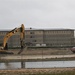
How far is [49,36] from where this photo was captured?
158 meters

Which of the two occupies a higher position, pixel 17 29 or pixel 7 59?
pixel 17 29

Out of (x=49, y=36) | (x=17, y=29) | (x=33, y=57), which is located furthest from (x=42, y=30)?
(x=33, y=57)

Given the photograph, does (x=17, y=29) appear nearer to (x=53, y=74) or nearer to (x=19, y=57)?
(x=19, y=57)

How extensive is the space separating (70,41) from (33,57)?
106m

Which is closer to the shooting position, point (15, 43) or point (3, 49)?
point (3, 49)

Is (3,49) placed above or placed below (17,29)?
below

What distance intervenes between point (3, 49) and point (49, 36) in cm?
10142

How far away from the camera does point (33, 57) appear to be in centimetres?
5125

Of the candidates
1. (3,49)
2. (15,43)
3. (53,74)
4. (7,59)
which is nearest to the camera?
(53,74)

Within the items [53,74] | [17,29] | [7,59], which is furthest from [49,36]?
[53,74]

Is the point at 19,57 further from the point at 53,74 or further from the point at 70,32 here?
the point at 70,32

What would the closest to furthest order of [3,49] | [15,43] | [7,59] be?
[7,59] → [3,49] → [15,43]

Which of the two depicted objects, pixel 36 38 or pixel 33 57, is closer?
pixel 33 57

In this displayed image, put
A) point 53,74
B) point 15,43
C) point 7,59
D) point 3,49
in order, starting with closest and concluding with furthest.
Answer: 1. point 53,74
2. point 7,59
3. point 3,49
4. point 15,43
